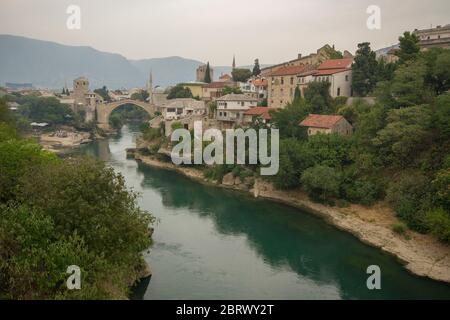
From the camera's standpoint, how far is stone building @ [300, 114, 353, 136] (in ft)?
90.3

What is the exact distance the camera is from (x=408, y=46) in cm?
2778

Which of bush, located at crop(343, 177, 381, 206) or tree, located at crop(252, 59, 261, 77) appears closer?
bush, located at crop(343, 177, 381, 206)

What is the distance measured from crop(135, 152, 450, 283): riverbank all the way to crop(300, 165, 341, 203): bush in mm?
552

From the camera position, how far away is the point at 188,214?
80.7 ft

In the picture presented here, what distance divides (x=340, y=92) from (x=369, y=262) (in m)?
17.0

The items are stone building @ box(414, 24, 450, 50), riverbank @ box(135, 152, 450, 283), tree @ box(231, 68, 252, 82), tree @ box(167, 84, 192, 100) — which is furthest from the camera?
tree @ box(167, 84, 192, 100)

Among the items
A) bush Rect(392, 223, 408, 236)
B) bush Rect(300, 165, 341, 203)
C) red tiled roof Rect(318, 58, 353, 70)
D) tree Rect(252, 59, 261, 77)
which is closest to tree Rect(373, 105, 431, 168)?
bush Rect(300, 165, 341, 203)

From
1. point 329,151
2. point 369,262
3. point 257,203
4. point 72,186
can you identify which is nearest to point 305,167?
point 329,151

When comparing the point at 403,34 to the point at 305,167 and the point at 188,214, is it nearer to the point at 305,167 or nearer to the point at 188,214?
the point at 305,167

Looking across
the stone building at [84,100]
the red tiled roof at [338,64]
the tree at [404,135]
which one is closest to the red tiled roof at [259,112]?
the red tiled roof at [338,64]

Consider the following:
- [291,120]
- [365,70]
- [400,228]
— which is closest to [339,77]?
[365,70]

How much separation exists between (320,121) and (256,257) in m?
12.7

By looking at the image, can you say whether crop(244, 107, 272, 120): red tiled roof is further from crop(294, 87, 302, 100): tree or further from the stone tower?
the stone tower

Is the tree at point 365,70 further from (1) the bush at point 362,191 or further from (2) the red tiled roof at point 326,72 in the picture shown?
(1) the bush at point 362,191
